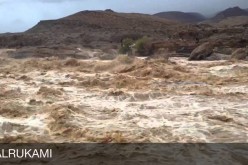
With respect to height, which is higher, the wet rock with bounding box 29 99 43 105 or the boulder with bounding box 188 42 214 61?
the boulder with bounding box 188 42 214 61

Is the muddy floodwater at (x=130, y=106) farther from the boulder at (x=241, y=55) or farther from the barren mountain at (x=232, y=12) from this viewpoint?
the barren mountain at (x=232, y=12)

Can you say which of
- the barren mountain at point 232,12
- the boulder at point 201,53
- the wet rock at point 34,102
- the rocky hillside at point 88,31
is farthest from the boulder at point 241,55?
the barren mountain at point 232,12

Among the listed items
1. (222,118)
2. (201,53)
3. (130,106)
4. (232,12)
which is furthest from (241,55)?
(232,12)

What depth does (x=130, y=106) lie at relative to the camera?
10.9m

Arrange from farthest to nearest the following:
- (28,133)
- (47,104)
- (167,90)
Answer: (167,90), (47,104), (28,133)

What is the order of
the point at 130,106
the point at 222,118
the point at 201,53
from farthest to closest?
the point at 201,53
the point at 130,106
the point at 222,118

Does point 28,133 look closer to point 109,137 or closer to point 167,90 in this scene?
point 109,137

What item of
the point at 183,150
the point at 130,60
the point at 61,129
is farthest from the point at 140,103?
the point at 130,60

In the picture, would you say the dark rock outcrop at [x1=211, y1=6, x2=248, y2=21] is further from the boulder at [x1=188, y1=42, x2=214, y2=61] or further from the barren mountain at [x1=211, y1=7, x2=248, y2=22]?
the boulder at [x1=188, y1=42, x2=214, y2=61]

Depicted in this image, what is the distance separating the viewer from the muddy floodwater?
8.40m

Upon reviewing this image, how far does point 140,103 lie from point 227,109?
2.31 m

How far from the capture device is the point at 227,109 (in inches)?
403

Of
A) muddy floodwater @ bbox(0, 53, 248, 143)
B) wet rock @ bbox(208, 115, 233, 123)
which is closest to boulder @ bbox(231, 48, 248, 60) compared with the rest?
muddy floodwater @ bbox(0, 53, 248, 143)

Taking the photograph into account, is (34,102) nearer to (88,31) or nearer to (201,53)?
(201,53)
